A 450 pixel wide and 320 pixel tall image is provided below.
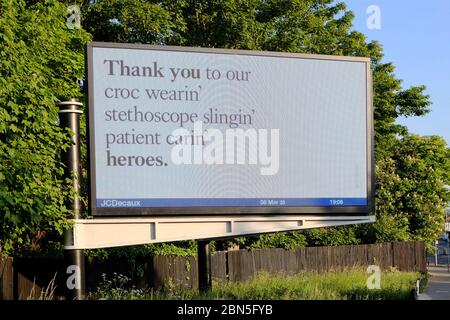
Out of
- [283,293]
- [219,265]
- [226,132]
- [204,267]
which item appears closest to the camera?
[283,293]

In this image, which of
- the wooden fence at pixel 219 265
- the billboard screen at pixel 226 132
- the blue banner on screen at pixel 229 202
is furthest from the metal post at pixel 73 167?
the wooden fence at pixel 219 265

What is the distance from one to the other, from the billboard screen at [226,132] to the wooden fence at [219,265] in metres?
3.25

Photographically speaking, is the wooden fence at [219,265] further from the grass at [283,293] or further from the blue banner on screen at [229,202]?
the blue banner on screen at [229,202]

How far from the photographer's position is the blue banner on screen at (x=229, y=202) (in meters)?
14.4

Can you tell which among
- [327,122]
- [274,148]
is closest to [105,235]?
[274,148]

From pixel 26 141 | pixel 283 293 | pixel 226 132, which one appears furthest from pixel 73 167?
pixel 283 293

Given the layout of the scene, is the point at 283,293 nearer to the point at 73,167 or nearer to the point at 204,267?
the point at 204,267

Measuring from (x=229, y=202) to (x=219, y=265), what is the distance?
11608mm

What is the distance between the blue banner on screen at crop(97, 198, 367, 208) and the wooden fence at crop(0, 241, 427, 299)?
235 cm

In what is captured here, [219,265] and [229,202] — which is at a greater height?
[229,202]

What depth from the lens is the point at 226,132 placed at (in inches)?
588

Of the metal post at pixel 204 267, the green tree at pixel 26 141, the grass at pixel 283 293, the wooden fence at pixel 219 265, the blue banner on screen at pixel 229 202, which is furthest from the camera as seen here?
the wooden fence at pixel 219 265

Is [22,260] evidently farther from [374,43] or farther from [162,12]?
[374,43]

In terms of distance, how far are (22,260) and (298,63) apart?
947cm
